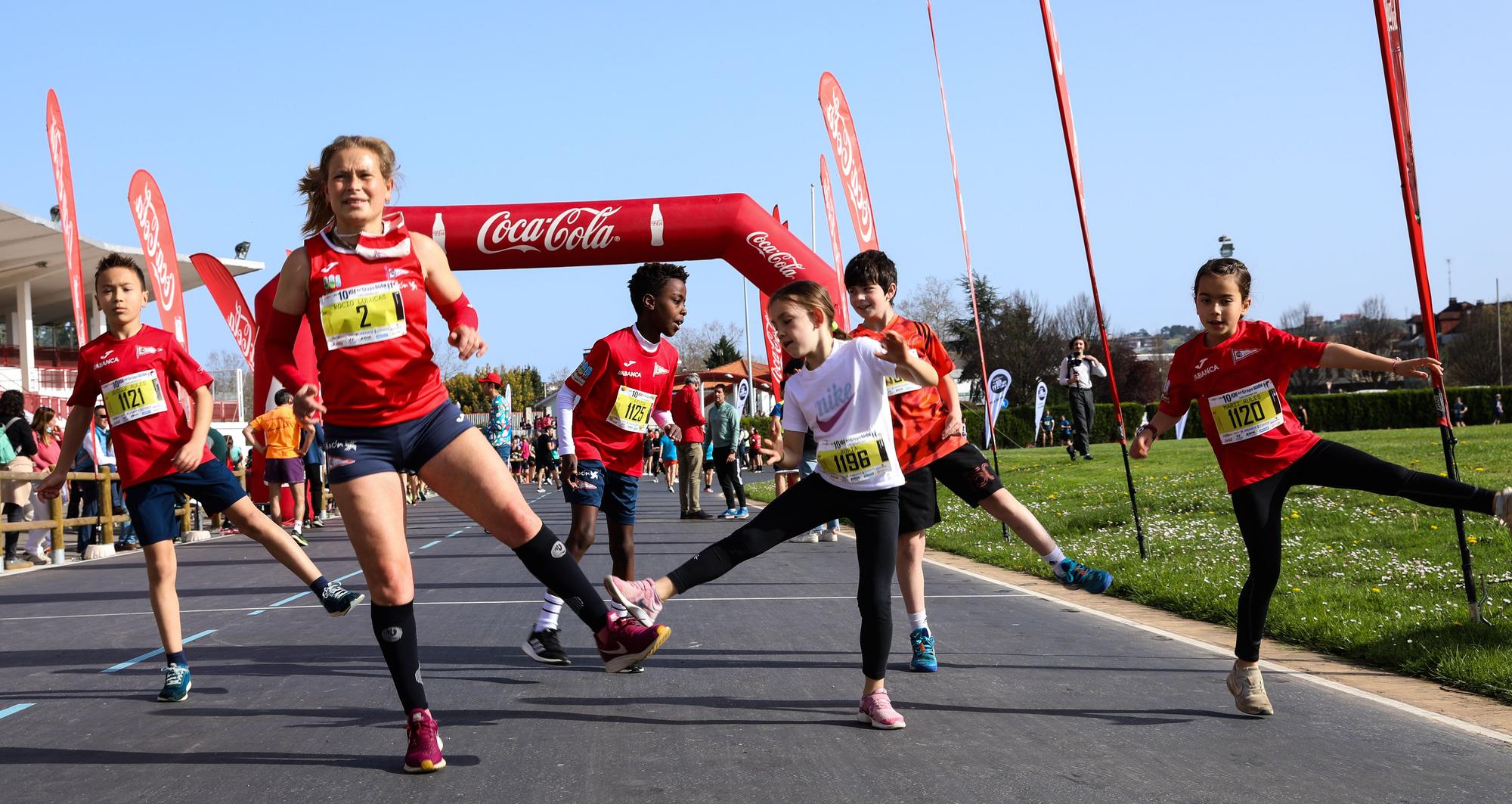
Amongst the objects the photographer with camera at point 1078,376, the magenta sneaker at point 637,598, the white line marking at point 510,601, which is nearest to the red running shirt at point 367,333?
the magenta sneaker at point 637,598

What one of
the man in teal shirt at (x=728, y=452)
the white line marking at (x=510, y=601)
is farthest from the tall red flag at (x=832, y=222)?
the white line marking at (x=510, y=601)

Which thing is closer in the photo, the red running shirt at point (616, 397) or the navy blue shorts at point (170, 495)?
the navy blue shorts at point (170, 495)

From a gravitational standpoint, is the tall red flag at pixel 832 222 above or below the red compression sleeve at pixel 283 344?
above

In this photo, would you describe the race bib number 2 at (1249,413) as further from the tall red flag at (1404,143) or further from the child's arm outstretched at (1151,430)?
the tall red flag at (1404,143)

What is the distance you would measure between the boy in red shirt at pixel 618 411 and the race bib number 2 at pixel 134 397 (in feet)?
6.23

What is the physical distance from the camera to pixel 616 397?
6.77 meters

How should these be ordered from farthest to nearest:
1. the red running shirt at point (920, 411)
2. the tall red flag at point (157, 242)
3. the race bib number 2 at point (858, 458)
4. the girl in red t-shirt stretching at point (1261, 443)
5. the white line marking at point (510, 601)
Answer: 1. the tall red flag at point (157, 242)
2. the white line marking at point (510, 601)
3. the red running shirt at point (920, 411)
4. the girl in red t-shirt stretching at point (1261, 443)
5. the race bib number 2 at point (858, 458)

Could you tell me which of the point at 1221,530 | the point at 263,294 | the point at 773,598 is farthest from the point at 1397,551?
the point at 263,294

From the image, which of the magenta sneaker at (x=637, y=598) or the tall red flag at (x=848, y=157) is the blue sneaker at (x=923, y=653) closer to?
the magenta sneaker at (x=637, y=598)

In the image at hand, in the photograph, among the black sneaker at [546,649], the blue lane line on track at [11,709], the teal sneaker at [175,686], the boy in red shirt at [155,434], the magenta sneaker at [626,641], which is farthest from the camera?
the black sneaker at [546,649]

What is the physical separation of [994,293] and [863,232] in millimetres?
67572

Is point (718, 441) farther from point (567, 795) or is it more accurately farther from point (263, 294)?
point (567, 795)

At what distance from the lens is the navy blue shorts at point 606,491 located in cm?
671

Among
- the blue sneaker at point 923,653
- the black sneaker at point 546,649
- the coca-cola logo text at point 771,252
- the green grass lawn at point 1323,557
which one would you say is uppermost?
the coca-cola logo text at point 771,252
